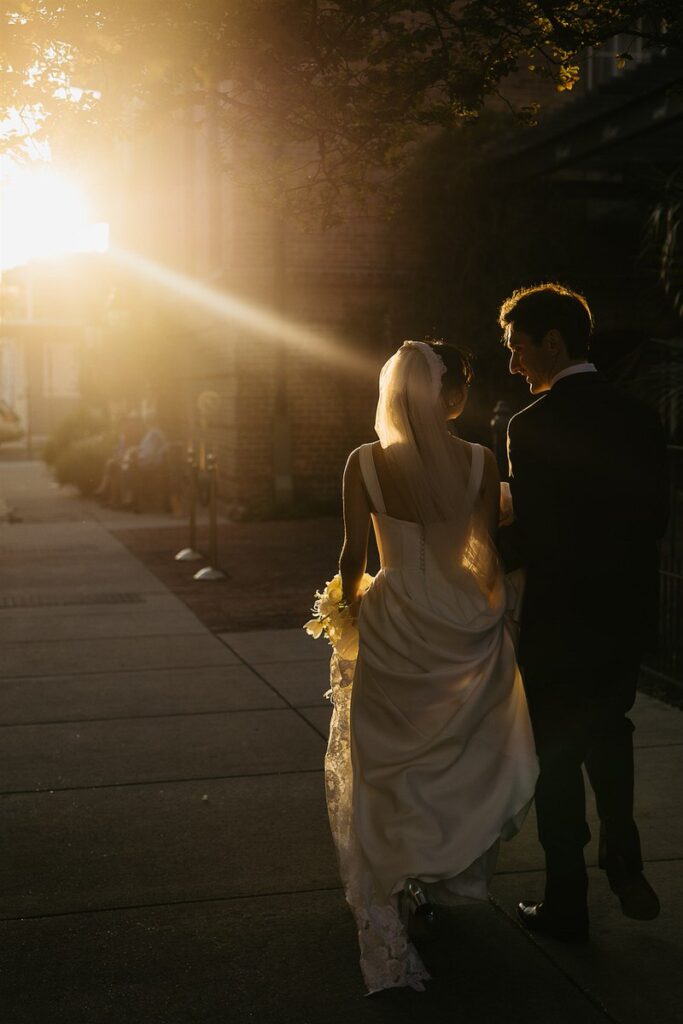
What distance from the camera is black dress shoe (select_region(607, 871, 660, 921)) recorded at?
411cm

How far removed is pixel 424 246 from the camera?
17.6m

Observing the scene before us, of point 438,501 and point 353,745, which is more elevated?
point 438,501

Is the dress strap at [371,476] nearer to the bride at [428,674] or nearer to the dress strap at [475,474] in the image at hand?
the bride at [428,674]

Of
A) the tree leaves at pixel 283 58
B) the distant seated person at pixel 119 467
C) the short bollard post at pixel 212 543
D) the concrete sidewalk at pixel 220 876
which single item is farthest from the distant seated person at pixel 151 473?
the tree leaves at pixel 283 58

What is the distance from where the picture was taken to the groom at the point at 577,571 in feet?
13.1

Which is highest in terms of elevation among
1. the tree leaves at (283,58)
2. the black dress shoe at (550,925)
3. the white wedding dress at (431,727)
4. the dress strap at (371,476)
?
the tree leaves at (283,58)

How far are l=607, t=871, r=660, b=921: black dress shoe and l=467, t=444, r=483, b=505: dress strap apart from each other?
127cm

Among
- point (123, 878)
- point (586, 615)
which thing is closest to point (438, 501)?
point (586, 615)

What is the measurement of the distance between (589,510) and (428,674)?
0.69 meters

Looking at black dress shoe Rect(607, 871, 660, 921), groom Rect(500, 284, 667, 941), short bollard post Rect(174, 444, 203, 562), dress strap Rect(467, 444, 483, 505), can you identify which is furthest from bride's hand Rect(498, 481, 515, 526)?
short bollard post Rect(174, 444, 203, 562)

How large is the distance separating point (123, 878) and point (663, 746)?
2.89 metres

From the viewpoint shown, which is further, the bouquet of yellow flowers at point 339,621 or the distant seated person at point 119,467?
the distant seated person at point 119,467

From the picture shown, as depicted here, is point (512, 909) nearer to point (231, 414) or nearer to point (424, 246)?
point (424, 246)

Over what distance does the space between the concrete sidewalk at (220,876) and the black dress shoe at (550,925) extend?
0.04 m
